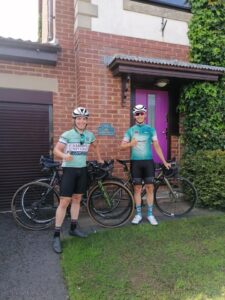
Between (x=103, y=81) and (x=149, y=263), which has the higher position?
(x=103, y=81)

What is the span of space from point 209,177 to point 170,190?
84 centimetres

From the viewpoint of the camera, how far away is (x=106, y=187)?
15.6ft

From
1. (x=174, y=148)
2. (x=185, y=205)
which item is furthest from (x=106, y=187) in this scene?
(x=174, y=148)

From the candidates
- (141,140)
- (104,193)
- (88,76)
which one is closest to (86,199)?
(104,193)

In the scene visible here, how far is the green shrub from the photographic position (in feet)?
18.0

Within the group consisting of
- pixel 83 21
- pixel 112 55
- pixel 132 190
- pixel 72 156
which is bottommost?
pixel 132 190

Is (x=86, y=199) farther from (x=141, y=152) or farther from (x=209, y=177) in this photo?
(x=209, y=177)

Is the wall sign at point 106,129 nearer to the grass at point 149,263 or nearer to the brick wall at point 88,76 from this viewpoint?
the brick wall at point 88,76

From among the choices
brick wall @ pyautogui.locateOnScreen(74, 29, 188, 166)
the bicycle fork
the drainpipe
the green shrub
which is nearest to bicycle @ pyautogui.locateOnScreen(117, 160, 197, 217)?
the green shrub

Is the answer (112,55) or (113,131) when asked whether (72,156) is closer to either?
(113,131)

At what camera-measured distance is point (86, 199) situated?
4711 mm

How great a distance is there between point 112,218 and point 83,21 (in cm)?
354

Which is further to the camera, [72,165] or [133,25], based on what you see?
[133,25]

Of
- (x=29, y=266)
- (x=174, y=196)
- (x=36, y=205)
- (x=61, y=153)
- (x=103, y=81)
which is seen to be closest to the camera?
(x=29, y=266)
